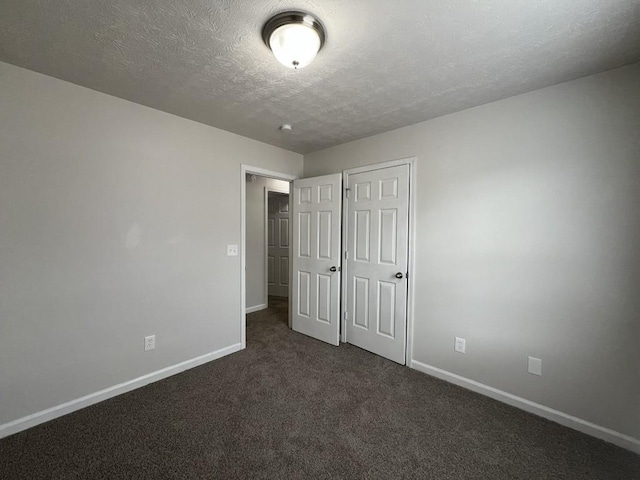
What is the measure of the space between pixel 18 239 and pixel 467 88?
3271 millimetres

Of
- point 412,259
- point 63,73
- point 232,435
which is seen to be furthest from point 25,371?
point 412,259

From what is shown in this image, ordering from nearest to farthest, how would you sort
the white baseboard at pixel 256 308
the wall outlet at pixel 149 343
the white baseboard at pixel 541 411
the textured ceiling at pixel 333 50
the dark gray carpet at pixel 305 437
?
the textured ceiling at pixel 333 50 → the dark gray carpet at pixel 305 437 → the white baseboard at pixel 541 411 → the wall outlet at pixel 149 343 → the white baseboard at pixel 256 308

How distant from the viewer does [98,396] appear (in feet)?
6.69

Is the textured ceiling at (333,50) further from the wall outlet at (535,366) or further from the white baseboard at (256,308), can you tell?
the white baseboard at (256,308)

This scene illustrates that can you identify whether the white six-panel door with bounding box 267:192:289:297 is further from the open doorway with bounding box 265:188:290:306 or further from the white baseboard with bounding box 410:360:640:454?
the white baseboard with bounding box 410:360:640:454

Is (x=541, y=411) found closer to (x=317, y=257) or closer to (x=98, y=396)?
(x=317, y=257)

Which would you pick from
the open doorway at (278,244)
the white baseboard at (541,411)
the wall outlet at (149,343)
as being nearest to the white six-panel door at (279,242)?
the open doorway at (278,244)

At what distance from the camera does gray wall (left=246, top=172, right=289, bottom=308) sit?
4379mm

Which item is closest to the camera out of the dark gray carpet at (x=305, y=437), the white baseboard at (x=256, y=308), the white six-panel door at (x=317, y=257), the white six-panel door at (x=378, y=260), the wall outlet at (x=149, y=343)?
the dark gray carpet at (x=305, y=437)

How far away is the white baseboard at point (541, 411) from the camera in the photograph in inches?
65.5

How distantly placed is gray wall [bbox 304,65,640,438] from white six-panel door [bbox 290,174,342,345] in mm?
950

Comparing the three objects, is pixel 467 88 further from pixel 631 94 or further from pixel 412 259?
pixel 412 259

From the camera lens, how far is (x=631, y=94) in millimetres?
1626

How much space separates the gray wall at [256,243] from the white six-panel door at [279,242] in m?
0.76
